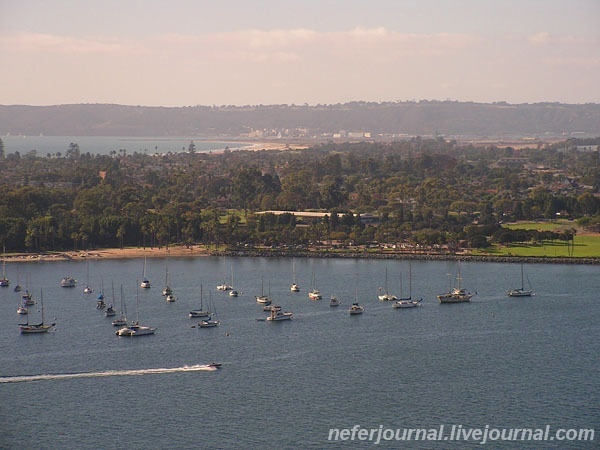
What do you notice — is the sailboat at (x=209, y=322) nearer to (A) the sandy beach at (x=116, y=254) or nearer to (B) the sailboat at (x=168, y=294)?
(B) the sailboat at (x=168, y=294)

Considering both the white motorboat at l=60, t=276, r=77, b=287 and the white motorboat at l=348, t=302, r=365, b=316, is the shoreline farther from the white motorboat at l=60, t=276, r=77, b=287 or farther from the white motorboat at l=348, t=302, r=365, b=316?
Answer: the white motorboat at l=348, t=302, r=365, b=316

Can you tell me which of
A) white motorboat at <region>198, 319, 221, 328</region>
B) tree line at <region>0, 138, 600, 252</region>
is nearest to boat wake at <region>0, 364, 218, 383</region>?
white motorboat at <region>198, 319, 221, 328</region>

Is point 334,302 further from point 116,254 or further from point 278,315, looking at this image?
point 116,254

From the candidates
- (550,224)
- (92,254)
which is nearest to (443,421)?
(92,254)

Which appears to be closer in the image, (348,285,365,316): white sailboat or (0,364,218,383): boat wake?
(0,364,218,383): boat wake

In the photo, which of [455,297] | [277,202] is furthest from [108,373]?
[277,202]

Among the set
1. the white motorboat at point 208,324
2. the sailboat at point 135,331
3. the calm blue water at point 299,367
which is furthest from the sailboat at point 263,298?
the sailboat at point 135,331
